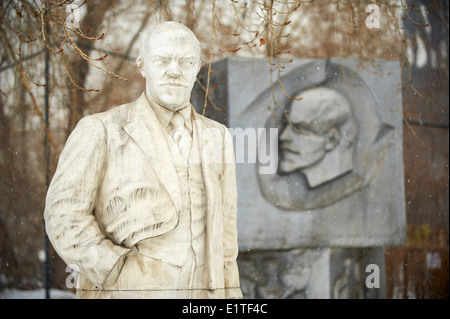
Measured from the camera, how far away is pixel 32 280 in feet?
11.1

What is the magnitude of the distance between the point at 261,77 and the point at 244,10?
301 millimetres

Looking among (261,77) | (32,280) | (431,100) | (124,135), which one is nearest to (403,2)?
(431,100)

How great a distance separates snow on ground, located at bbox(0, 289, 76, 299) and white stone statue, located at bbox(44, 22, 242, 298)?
2.59 feet

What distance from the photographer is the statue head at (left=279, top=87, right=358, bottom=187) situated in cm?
376

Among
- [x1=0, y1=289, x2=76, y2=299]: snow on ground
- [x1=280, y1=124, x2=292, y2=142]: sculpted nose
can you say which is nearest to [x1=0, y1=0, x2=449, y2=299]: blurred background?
[x1=0, y1=289, x2=76, y2=299]: snow on ground

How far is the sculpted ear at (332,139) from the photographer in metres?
3.78

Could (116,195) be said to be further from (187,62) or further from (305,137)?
(305,137)

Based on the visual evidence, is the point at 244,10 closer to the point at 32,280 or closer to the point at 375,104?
the point at 375,104

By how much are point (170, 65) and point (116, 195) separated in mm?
434

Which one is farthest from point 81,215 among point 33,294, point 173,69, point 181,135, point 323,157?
point 323,157

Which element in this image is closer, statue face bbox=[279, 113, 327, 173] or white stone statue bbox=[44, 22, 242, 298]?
white stone statue bbox=[44, 22, 242, 298]

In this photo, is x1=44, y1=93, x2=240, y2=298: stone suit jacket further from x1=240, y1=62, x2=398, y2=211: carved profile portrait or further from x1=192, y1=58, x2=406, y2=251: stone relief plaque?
x1=240, y1=62, x2=398, y2=211: carved profile portrait
